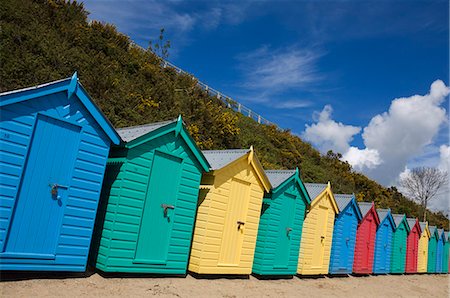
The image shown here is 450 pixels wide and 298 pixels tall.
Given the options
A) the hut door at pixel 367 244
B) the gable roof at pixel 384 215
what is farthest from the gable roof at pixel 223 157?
the gable roof at pixel 384 215

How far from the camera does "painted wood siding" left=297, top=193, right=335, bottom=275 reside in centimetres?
1307

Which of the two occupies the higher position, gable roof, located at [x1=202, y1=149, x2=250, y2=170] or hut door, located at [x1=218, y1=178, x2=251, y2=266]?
gable roof, located at [x1=202, y1=149, x2=250, y2=170]

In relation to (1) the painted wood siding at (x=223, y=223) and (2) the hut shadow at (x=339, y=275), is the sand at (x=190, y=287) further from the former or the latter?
(1) the painted wood siding at (x=223, y=223)

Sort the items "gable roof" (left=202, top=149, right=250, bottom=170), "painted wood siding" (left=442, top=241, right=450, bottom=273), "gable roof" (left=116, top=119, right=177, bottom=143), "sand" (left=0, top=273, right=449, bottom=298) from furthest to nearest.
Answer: "painted wood siding" (left=442, top=241, right=450, bottom=273), "gable roof" (left=202, top=149, right=250, bottom=170), "gable roof" (left=116, top=119, right=177, bottom=143), "sand" (left=0, top=273, right=449, bottom=298)

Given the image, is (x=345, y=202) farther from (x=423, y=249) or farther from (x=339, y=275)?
(x=423, y=249)

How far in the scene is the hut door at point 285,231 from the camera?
11846mm

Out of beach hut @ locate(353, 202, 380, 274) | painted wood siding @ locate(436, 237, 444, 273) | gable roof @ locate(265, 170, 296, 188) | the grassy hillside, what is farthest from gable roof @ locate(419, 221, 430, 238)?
gable roof @ locate(265, 170, 296, 188)

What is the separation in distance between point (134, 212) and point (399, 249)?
1654cm

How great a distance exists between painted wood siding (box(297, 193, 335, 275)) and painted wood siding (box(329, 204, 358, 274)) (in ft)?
1.49

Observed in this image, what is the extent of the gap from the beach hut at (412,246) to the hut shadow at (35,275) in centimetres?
1863

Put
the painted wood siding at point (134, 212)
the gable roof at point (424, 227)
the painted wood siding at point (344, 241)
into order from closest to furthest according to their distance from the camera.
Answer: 1. the painted wood siding at point (134, 212)
2. the painted wood siding at point (344, 241)
3. the gable roof at point (424, 227)

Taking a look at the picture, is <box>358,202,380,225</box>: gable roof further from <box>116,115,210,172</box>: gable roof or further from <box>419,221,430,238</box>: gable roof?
<box>116,115,210,172</box>: gable roof

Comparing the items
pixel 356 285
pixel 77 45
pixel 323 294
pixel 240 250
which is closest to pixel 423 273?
pixel 356 285

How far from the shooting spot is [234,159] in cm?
1014
